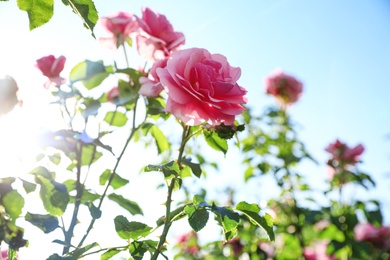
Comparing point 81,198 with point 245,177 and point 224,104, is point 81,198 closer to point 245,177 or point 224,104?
point 224,104

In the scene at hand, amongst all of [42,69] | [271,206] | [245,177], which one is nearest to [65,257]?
[42,69]

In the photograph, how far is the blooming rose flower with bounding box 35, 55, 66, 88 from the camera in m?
1.14

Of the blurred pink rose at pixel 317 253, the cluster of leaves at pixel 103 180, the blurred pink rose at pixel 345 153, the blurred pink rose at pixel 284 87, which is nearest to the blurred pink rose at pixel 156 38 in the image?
the cluster of leaves at pixel 103 180

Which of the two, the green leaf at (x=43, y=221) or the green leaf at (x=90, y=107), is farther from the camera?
the green leaf at (x=90, y=107)

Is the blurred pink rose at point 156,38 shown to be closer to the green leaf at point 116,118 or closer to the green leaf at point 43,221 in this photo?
the green leaf at point 116,118

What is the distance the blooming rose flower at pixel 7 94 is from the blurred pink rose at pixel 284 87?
2377mm

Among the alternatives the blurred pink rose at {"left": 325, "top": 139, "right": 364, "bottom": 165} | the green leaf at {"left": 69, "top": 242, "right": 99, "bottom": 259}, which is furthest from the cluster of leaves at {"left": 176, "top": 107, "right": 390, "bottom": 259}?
the green leaf at {"left": 69, "top": 242, "right": 99, "bottom": 259}

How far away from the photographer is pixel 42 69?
114 centimetres

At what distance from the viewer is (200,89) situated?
0.86m

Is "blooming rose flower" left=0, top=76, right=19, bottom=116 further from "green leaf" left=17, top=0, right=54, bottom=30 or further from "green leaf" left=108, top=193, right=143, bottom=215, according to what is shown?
"green leaf" left=108, top=193, right=143, bottom=215

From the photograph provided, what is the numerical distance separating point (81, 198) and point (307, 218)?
1378mm

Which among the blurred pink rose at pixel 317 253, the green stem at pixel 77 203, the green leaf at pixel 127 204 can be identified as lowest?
the blurred pink rose at pixel 317 253

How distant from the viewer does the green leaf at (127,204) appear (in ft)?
3.89

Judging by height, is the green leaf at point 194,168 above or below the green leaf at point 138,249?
above
